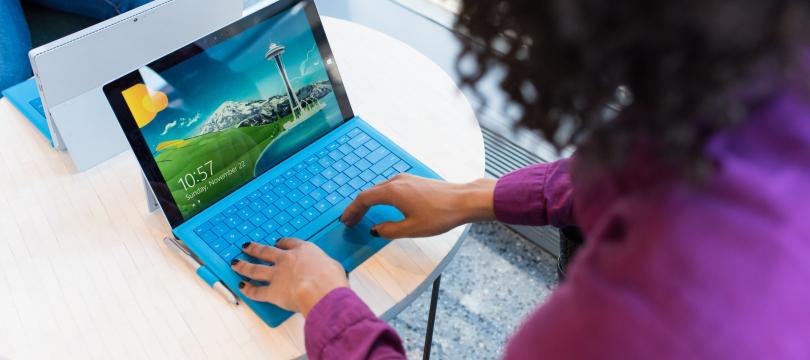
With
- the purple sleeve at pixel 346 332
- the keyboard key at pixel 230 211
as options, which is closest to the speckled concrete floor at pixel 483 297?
the keyboard key at pixel 230 211

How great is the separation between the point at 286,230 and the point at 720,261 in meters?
0.62

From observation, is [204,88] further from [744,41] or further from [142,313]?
[744,41]

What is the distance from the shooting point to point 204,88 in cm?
96

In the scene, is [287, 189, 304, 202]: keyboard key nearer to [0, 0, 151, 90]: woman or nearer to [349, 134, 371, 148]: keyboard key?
[349, 134, 371, 148]: keyboard key

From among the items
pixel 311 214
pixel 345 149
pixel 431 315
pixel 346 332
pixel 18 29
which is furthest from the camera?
pixel 18 29

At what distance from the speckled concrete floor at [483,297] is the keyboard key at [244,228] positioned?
754mm

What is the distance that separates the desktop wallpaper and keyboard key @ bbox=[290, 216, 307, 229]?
11 centimetres

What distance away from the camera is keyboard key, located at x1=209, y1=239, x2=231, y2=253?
93cm

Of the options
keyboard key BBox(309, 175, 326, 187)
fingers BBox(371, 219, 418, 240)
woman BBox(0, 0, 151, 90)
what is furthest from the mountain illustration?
woman BBox(0, 0, 151, 90)

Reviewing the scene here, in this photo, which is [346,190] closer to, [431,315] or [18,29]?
[431,315]

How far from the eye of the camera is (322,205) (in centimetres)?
99

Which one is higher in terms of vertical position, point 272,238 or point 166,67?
point 166,67

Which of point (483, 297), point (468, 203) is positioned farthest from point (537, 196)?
point (483, 297)

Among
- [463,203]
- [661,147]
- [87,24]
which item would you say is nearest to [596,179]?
[661,147]
